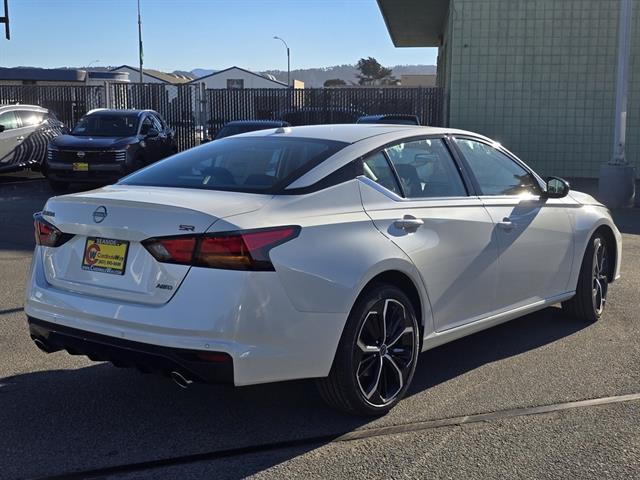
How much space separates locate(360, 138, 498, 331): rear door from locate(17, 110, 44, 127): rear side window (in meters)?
14.1

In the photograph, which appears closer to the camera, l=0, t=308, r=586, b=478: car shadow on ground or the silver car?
l=0, t=308, r=586, b=478: car shadow on ground

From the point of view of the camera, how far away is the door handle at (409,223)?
4.30 meters

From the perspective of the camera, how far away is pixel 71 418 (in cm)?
417

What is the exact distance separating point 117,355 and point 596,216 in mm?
4089

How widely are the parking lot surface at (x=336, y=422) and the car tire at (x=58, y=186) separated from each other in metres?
9.75

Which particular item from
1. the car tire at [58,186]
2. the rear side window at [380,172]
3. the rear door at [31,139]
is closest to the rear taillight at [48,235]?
the rear side window at [380,172]

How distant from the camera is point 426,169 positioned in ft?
15.9

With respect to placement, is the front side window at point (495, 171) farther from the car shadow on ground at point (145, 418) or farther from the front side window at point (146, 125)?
the front side window at point (146, 125)

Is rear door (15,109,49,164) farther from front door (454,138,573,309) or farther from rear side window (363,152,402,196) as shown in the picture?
rear side window (363,152,402,196)

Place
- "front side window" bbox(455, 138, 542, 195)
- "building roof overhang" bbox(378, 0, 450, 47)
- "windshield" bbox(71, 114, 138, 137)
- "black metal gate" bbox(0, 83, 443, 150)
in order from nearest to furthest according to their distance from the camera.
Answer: "front side window" bbox(455, 138, 542, 195) → "windshield" bbox(71, 114, 138, 137) → "black metal gate" bbox(0, 83, 443, 150) → "building roof overhang" bbox(378, 0, 450, 47)

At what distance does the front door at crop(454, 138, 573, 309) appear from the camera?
5.14 m

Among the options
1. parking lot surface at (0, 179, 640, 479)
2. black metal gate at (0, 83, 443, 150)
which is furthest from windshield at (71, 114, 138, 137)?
parking lot surface at (0, 179, 640, 479)

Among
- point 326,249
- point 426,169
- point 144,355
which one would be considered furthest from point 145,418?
point 426,169

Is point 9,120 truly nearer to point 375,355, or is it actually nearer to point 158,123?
point 158,123
